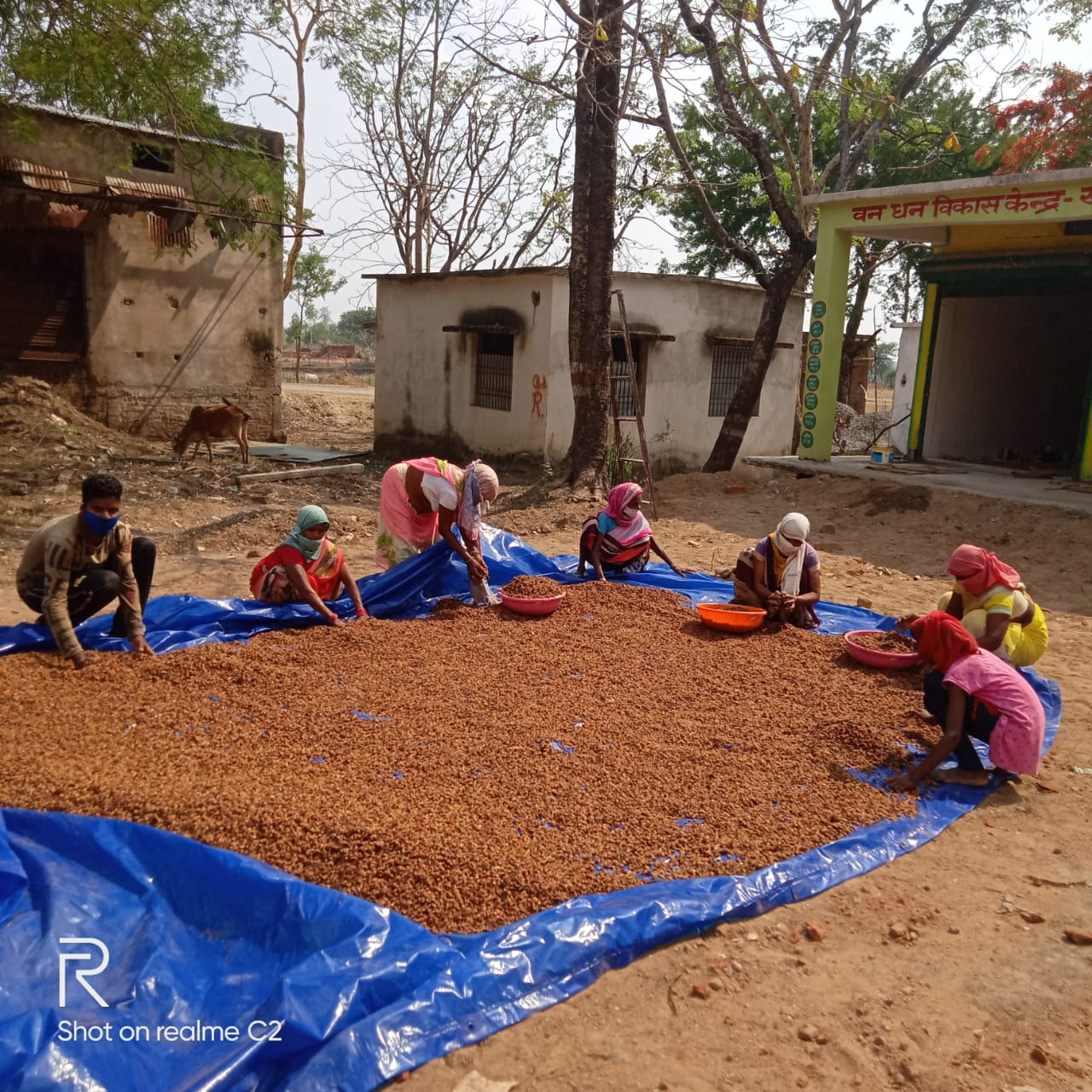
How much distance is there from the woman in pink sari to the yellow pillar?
632cm

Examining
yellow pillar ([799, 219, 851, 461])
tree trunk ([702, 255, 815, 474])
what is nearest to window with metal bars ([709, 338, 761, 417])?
tree trunk ([702, 255, 815, 474])

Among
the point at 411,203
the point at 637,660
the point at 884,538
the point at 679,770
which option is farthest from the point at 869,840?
the point at 411,203

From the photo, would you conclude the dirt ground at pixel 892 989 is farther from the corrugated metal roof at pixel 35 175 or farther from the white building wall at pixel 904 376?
the white building wall at pixel 904 376

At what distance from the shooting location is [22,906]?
2332 mm

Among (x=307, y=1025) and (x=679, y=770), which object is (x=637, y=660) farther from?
(x=307, y=1025)

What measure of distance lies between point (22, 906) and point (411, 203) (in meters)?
17.5

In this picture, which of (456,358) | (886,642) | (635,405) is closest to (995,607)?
(886,642)

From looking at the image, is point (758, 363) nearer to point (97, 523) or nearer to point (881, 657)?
point (881, 657)

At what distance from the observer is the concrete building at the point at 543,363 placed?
1131 centimetres

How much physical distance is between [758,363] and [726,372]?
5.35 ft

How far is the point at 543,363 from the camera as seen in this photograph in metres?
11.2

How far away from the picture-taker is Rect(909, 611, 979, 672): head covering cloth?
3.40 m

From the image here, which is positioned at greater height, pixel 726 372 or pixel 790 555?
pixel 726 372

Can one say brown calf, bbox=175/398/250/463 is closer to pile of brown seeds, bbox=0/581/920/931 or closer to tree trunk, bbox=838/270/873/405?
pile of brown seeds, bbox=0/581/920/931
